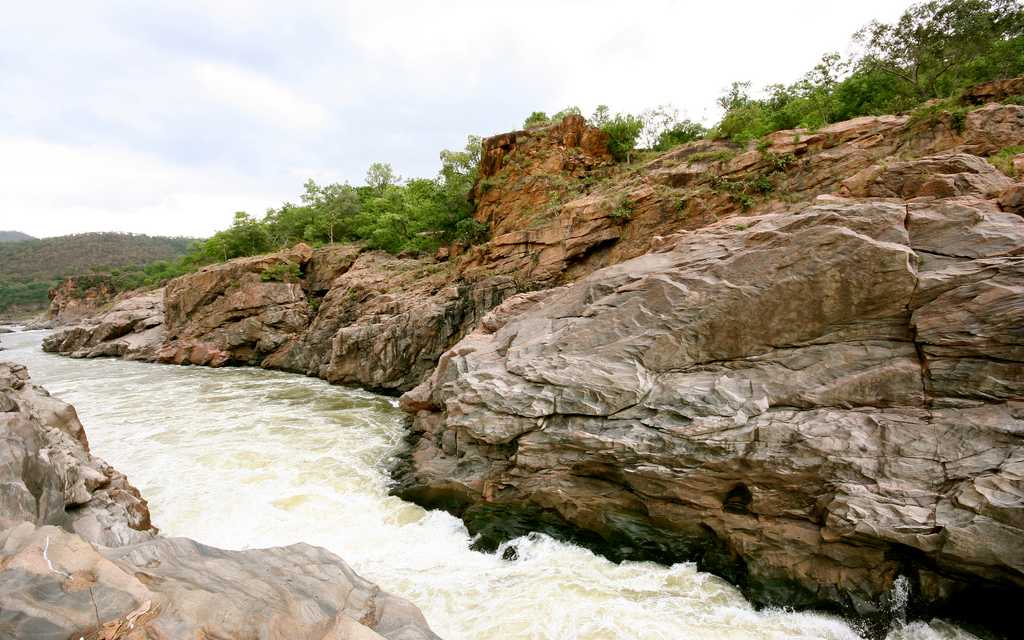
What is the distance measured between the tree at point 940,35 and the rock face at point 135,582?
951 inches

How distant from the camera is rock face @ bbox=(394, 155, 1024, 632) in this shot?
530 centimetres

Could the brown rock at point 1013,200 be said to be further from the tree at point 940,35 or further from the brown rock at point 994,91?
the tree at point 940,35

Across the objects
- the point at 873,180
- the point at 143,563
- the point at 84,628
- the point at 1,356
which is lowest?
the point at 1,356

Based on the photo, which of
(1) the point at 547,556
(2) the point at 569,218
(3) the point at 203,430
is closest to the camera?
(1) the point at 547,556

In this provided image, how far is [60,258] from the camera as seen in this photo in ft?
346

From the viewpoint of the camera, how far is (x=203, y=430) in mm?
12445

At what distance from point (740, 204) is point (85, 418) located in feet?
70.1

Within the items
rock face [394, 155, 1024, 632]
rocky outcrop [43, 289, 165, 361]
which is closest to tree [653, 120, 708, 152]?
rock face [394, 155, 1024, 632]

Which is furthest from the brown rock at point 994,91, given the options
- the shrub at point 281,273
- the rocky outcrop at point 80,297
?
the rocky outcrop at point 80,297

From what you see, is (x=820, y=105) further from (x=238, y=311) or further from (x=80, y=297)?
(x=80, y=297)

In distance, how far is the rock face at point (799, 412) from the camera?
530cm

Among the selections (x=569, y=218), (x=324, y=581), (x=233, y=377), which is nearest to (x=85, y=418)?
(x=233, y=377)

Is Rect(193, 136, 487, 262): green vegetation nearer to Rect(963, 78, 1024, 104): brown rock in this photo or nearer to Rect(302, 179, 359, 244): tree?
Rect(302, 179, 359, 244): tree

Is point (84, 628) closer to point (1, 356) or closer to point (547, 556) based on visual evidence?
point (547, 556)
